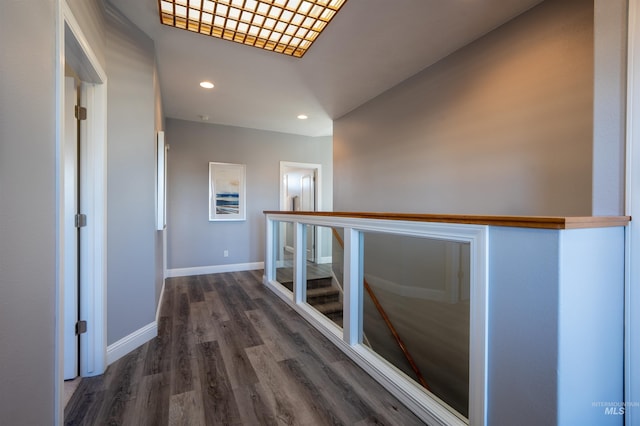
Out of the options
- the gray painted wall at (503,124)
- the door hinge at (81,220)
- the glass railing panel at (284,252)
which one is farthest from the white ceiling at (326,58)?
the glass railing panel at (284,252)

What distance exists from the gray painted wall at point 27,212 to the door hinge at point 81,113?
813mm

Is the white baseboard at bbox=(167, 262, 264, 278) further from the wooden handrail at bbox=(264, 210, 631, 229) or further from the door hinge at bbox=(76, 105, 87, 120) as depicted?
the wooden handrail at bbox=(264, 210, 631, 229)

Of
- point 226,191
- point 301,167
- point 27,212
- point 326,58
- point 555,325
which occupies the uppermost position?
point 326,58

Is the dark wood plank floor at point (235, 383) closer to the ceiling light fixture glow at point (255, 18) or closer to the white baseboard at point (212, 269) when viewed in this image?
the white baseboard at point (212, 269)

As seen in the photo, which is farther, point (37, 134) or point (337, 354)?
point (337, 354)

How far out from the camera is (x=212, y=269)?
4.77 metres

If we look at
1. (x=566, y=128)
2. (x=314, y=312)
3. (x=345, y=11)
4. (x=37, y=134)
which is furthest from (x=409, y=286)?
(x=37, y=134)

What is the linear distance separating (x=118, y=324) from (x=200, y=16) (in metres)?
2.38

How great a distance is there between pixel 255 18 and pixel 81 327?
2526mm

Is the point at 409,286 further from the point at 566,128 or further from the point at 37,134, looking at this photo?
the point at 37,134

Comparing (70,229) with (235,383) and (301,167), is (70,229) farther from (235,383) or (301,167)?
(301,167)

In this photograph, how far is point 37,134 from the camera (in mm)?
1021

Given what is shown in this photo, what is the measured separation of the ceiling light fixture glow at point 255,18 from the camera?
205 cm

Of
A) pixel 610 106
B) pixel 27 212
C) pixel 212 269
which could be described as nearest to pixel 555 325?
pixel 610 106
